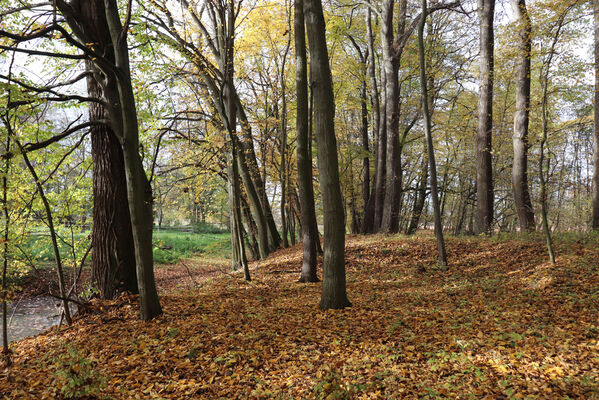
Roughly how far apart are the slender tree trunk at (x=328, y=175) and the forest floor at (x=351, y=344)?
0.53 metres

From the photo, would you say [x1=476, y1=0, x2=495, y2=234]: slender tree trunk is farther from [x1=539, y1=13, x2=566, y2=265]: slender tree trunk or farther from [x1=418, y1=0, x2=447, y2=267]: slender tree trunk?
[x1=418, y1=0, x2=447, y2=267]: slender tree trunk

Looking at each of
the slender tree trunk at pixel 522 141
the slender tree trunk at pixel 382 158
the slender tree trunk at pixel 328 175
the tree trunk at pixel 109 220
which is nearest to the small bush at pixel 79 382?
the tree trunk at pixel 109 220

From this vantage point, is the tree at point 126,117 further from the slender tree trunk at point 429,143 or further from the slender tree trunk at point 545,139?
the slender tree trunk at point 545,139

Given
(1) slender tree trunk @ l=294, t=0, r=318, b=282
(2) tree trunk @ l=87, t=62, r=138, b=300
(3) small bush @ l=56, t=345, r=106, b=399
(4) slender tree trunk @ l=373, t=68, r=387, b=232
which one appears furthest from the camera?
(4) slender tree trunk @ l=373, t=68, r=387, b=232

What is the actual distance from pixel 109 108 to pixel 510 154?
19515mm

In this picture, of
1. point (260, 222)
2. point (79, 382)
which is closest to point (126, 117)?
point (79, 382)

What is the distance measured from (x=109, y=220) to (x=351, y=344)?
498 cm

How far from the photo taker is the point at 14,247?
17.7ft

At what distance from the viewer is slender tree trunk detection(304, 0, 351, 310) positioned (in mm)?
5820

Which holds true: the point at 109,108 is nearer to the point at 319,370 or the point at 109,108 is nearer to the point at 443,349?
the point at 319,370

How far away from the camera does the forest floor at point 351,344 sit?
3457mm

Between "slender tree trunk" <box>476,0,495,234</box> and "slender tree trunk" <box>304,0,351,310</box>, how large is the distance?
7.36 m

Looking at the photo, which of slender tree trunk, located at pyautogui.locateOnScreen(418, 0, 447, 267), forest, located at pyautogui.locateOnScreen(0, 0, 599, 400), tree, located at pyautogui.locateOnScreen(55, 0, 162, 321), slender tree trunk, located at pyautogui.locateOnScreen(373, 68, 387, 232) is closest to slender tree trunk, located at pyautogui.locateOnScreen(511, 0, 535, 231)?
forest, located at pyautogui.locateOnScreen(0, 0, 599, 400)

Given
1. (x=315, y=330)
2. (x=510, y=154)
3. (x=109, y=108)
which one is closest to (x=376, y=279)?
(x=315, y=330)
